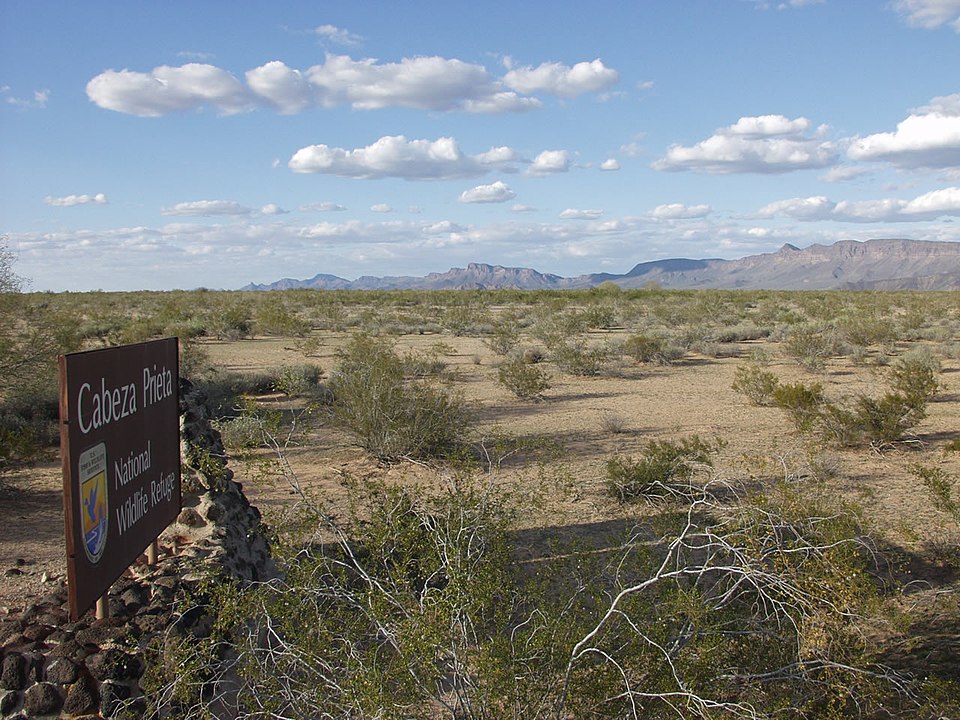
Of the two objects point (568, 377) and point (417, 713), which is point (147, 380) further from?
point (568, 377)

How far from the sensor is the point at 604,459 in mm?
12391

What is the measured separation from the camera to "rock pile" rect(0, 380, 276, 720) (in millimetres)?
4621

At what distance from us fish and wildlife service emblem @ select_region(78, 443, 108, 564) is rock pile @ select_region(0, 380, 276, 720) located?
2.74ft

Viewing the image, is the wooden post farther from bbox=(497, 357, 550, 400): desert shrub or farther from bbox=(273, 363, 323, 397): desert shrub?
bbox=(497, 357, 550, 400): desert shrub

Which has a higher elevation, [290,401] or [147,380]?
[147,380]

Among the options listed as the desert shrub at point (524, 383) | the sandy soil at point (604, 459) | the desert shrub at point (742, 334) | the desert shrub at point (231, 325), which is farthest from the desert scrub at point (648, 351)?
the desert shrub at point (231, 325)

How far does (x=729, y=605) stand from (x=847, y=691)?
1.30 metres

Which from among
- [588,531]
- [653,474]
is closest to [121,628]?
[588,531]

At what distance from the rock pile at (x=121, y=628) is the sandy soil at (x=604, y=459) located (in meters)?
0.55

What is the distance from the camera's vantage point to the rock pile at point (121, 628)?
4.62 meters

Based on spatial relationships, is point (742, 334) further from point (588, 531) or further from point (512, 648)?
point (512, 648)

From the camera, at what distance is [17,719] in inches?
176

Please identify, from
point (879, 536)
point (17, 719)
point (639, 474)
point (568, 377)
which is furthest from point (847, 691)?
point (568, 377)

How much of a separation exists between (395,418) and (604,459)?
3.23 metres
